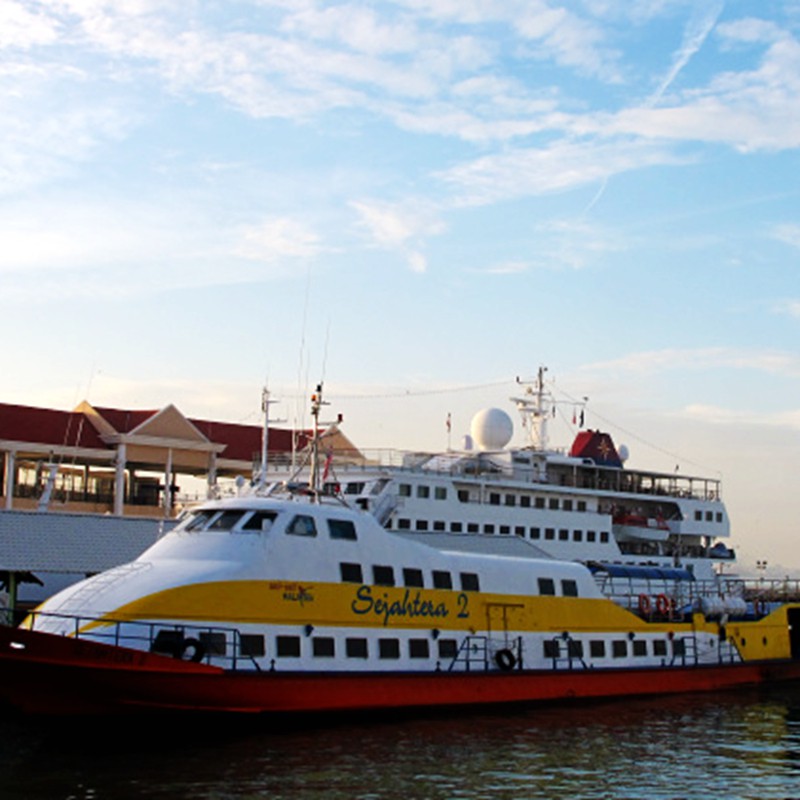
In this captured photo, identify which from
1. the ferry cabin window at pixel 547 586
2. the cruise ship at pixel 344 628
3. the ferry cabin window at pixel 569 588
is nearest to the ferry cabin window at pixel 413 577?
the cruise ship at pixel 344 628

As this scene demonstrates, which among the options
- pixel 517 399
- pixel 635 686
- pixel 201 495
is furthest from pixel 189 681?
pixel 517 399

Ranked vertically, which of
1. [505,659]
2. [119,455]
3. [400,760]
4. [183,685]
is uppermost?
[119,455]

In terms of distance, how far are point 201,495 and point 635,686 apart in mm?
25741

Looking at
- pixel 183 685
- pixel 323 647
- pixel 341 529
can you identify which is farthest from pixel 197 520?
pixel 183 685

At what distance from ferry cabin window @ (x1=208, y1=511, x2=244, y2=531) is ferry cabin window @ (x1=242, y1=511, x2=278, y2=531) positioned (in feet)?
1.05

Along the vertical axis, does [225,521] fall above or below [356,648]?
above

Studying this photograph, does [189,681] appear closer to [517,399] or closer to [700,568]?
[517,399]

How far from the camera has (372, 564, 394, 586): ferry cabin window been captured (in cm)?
2542

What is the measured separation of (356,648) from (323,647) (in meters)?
0.97

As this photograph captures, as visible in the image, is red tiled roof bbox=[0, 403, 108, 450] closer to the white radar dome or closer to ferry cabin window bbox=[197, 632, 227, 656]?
the white radar dome

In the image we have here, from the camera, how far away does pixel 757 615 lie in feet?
119

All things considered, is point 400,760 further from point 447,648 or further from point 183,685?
point 447,648

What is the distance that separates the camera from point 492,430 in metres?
55.6

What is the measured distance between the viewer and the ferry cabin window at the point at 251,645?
22.4m
